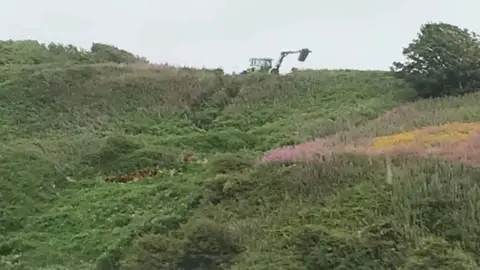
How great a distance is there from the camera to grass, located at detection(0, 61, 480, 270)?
16.6 m

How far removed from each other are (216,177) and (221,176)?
285mm

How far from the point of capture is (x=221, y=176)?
21.0 meters

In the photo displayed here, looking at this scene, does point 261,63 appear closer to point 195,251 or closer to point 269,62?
point 269,62

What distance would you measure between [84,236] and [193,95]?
15.3m

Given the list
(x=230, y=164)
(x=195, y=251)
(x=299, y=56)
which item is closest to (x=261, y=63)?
(x=299, y=56)

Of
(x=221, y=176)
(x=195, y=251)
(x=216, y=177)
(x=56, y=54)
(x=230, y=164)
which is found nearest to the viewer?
(x=195, y=251)

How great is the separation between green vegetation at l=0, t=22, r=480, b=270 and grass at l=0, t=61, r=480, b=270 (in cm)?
5

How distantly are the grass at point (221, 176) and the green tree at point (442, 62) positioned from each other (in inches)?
44.4

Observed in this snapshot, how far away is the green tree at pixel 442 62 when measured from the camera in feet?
104

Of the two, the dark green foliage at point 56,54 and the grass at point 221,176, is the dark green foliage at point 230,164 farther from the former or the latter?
the dark green foliage at point 56,54

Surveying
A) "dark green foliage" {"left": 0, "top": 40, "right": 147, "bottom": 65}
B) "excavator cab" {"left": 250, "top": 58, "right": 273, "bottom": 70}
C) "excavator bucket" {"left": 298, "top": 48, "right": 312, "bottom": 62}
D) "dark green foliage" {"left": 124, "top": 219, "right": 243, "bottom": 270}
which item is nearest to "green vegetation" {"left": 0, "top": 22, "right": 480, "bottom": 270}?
"dark green foliage" {"left": 124, "top": 219, "right": 243, "bottom": 270}

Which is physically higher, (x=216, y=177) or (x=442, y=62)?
(x=442, y=62)

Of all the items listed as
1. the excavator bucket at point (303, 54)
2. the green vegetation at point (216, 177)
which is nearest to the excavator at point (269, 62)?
the excavator bucket at point (303, 54)

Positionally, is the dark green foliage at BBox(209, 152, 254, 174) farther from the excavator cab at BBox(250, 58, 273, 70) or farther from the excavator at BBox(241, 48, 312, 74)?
the excavator cab at BBox(250, 58, 273, 70)
